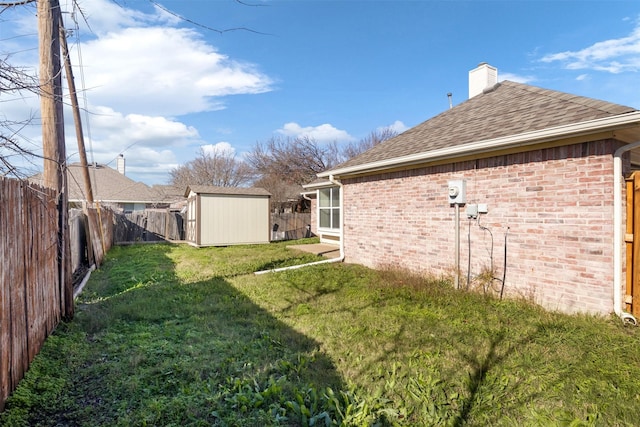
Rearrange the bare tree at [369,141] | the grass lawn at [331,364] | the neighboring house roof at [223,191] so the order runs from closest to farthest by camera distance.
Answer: the grass lawn at [331,364], the neighboring house roof at [223,191], the bare tree at [369,141]

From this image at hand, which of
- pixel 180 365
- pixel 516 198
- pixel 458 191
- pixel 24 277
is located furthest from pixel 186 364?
pixel 516 198

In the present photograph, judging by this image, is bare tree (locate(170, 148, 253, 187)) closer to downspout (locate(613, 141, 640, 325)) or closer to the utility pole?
the utility pole

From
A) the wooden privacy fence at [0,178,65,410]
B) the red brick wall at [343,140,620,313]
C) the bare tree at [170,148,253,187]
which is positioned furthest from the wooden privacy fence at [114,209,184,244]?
the bare tree at [170,148,253,187]

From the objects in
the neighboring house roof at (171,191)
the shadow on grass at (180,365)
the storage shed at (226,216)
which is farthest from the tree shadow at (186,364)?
the neighboring house roof at (171,191)

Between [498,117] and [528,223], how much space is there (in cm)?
244

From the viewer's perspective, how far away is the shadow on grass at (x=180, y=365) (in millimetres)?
2459

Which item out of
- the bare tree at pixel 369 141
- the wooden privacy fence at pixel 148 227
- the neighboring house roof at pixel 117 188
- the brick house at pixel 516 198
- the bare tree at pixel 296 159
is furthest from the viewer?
the bare tree at pixel 369 141

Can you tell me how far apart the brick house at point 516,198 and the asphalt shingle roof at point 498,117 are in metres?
0.04

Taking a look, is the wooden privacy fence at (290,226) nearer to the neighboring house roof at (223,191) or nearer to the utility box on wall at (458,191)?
the neighboring house roof at (223,191)

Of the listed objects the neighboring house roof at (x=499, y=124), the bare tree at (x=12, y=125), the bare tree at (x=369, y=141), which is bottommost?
the bare tree at (x=12, y=125)

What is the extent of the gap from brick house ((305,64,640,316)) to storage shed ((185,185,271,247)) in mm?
7350

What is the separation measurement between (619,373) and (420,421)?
198cm

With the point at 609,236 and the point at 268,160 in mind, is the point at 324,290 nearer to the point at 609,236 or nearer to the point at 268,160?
the point at 609,236

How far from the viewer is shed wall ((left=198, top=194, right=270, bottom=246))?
13938 millimetres
